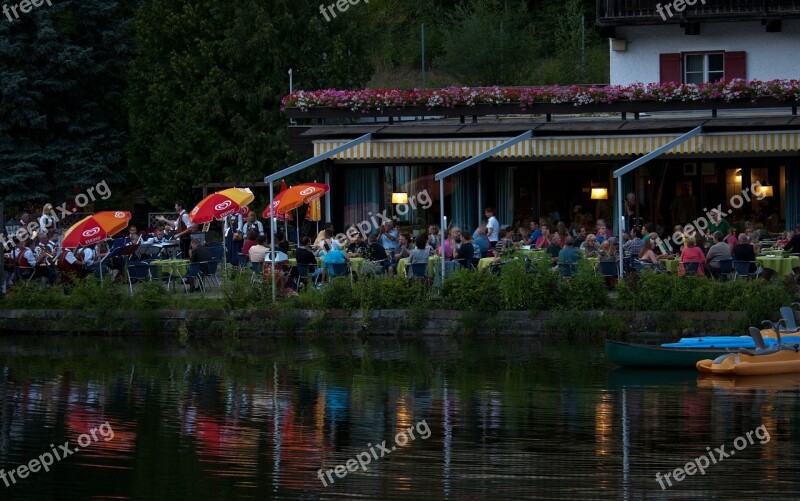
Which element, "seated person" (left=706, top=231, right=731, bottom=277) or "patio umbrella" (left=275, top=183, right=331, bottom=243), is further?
"patio umbrella" (left=275, top=183, right=331, bottom=243)

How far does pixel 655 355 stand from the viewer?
868 inches

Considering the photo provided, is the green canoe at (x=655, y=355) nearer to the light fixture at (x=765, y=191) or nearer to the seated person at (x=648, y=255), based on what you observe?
the seated person at (x=648, y=255)

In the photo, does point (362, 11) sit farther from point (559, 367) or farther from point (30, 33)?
point (559, 367)

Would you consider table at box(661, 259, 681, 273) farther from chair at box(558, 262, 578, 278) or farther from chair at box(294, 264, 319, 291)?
chair at box(294, 264, 319, 291)

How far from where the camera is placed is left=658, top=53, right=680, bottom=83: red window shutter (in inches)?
1465

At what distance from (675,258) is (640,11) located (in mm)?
10875

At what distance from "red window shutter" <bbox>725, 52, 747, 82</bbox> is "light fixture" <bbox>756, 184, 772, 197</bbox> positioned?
4189 millimetres

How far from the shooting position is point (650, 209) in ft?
113

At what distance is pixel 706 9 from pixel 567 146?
6482 millimetres

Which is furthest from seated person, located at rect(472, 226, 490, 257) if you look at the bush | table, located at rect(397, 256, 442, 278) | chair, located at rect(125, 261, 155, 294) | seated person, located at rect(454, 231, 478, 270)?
chair, located at rect(125, 261, 155, 294)

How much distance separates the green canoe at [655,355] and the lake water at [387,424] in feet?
0.76

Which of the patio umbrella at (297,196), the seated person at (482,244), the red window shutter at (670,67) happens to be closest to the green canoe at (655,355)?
the seated person at (482,244)

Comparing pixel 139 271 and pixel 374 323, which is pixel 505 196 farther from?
pixel 139 271

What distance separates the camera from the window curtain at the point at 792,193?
1308 inches
